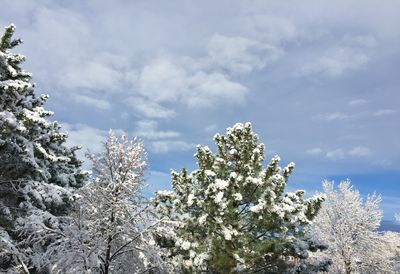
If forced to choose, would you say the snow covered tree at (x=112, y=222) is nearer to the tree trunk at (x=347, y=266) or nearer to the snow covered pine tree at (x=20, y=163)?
the snow covered pine tree at (x=20, y=163)

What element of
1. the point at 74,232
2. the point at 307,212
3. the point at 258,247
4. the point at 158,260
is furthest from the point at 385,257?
the point at 74,232

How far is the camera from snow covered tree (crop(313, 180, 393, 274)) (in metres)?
29.1

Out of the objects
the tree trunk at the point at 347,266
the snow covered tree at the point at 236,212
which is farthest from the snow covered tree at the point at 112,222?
the tree trunk at the point at 347,266

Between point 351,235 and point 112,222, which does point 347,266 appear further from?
point 112,222

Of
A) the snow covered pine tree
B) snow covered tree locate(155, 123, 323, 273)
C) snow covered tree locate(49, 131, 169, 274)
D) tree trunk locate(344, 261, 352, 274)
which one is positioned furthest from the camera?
tree trunk locate(344, 261, 352, 274)

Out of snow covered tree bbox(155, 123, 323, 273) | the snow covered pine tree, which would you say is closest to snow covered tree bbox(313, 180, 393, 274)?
snow covered tree bbox(155, 123, 323, 273)

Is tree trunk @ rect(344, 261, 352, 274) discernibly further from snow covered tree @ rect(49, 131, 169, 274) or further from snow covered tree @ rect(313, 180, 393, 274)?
snow covered tree @ rect(49, 131, 169, 274)

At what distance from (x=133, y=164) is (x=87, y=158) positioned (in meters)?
1.48

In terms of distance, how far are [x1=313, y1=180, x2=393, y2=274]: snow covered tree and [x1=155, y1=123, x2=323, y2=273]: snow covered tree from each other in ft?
43.9

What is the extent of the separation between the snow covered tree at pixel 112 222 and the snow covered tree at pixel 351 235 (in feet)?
64.7

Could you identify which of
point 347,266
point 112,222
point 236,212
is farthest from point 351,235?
point 112,222

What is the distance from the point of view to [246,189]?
54.9ft

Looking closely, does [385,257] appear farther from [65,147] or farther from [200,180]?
[65,147]

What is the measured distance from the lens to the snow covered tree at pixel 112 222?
11.3 meters
